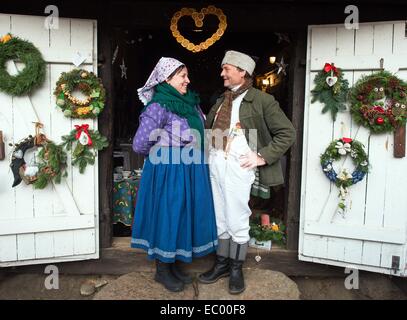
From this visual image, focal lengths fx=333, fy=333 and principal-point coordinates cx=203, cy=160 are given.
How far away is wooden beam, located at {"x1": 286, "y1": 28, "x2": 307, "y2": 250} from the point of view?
3.21 meters

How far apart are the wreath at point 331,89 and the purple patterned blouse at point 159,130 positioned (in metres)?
1.27

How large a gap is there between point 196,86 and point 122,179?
138 inches

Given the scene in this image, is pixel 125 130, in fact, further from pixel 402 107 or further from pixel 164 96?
pixel 402 107

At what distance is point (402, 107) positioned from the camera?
9.39 feet

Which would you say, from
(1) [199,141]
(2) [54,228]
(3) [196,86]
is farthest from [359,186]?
(3) [196,86]

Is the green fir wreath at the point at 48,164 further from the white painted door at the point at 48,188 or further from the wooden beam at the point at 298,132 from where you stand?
the wooden beam at the point at 298,132

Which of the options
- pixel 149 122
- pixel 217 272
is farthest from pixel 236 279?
pixel 149 122

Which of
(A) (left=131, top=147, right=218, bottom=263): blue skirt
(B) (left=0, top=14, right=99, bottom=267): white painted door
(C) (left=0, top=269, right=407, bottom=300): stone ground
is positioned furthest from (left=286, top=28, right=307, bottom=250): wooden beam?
(B) (left=0, top=14, right=99, bottom=267): white painted door

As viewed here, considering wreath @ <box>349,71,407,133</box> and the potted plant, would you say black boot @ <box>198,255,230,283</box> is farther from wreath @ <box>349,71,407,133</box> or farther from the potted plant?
wreath @ <box>349,71,407,133</box>

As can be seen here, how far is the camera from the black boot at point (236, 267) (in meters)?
2.88

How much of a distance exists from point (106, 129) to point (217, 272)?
5.60 ft

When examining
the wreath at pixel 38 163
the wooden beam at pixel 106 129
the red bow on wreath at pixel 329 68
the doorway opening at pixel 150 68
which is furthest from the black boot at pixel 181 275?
the red bow on wreath at pixel 329 68

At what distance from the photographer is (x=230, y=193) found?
2787 millimetres

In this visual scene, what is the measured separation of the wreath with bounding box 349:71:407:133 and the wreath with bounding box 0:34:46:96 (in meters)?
2.79
